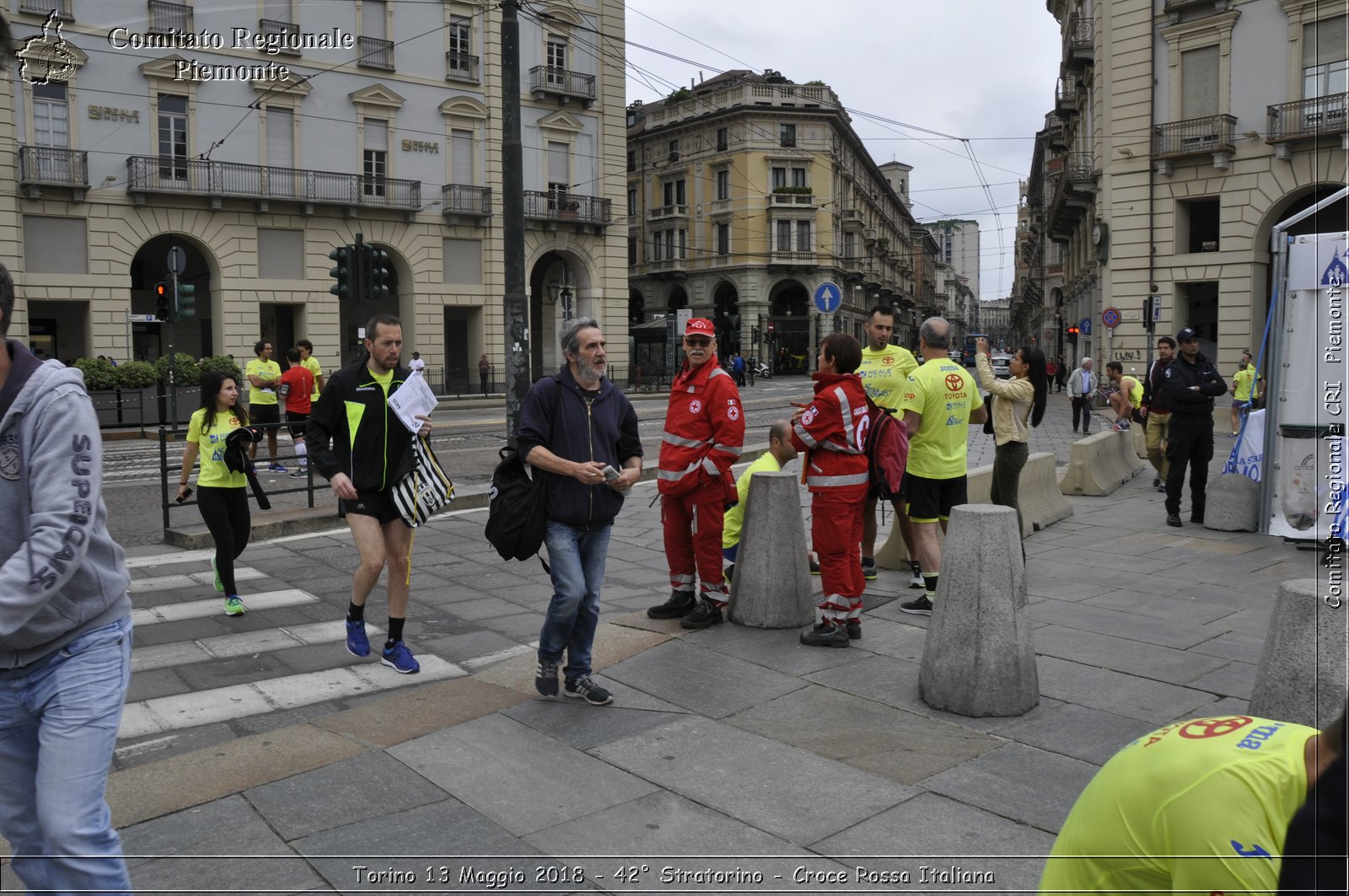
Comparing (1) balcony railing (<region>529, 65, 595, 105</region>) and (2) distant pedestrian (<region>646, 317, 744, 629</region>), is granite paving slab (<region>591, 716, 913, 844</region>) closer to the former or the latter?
(2) distant pedestrian (<region>646, 317, 744, 629</region>)

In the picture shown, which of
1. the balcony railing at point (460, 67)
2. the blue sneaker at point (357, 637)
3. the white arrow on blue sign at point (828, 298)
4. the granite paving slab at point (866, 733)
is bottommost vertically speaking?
the granite paving slab at point (866, 733)

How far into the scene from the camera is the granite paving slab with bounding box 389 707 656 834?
13.1ft

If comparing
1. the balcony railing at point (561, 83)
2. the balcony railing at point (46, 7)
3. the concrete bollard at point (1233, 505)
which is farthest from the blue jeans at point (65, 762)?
the balcony railing at point (561, 83)

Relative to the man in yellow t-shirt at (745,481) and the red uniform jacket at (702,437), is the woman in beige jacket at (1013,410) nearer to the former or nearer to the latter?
the man in yellow t-shirt at (745,481)

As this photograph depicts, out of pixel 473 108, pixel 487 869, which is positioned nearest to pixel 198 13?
pixel 473 108

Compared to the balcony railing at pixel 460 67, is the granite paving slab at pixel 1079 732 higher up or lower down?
lower down

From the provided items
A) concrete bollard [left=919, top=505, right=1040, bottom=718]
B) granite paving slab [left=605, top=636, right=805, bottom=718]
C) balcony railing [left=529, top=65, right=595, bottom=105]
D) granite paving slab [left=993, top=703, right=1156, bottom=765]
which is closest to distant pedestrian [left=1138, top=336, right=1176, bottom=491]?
concrete bollard [left=919, top=505, right=1040, bottom=718]

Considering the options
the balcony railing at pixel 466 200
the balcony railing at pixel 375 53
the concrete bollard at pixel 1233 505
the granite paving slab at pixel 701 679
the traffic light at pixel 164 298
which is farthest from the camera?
the balcony railing at pixel 466 200

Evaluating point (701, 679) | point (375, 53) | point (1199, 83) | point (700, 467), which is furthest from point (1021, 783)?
point (375, 53)

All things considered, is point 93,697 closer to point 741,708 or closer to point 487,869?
point 487,869

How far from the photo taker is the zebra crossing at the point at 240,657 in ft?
17.1

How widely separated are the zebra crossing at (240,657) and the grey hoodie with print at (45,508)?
1679 mm

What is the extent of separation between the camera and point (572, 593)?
5.11 metres

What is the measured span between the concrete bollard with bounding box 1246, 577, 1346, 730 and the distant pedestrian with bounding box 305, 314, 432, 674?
421cm
